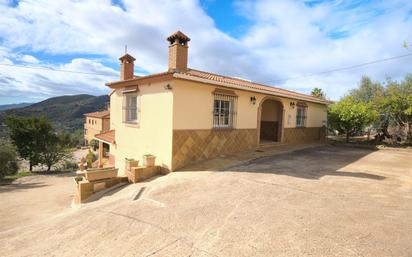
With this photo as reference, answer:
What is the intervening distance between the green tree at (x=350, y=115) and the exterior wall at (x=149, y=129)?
12253mm

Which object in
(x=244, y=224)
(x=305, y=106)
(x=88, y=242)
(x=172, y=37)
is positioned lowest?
(x=88, y=242)

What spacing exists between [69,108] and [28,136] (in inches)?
1920

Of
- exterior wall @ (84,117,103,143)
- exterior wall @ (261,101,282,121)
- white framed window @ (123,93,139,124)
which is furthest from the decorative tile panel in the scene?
exterior wall @ (84,117,103,143)

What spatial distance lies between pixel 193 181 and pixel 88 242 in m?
3.42

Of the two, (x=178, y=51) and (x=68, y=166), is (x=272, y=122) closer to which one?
(x=178, y=51)

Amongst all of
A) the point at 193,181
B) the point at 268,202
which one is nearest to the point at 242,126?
the point at 193,181

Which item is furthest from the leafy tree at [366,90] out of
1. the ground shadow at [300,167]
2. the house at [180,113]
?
the ground shadow at [300,167]

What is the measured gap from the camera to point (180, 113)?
8156 millimetres

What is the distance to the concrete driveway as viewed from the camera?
10.9ft

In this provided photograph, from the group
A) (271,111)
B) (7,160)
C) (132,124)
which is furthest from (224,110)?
(7,160)

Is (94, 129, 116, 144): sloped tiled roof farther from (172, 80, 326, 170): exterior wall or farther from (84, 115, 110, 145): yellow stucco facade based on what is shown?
(84, 115, 110, 145): yellow stucco facade

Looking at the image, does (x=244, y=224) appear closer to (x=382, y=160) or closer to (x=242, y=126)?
(x=242, y=126)

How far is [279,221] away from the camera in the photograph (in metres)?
4.05

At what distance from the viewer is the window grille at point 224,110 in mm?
9570
